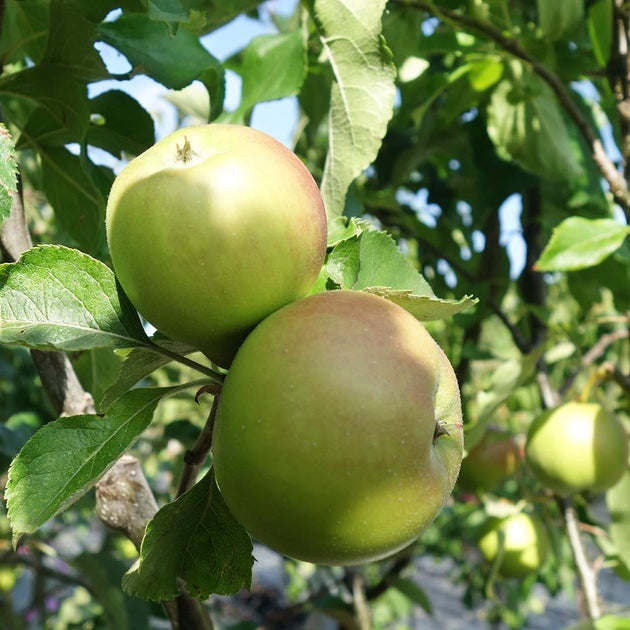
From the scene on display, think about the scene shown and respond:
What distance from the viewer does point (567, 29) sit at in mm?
1369

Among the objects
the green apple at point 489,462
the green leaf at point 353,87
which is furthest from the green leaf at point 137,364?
the green apple at point 489,462

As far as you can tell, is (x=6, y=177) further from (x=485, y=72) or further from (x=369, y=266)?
(x=485, y=72)

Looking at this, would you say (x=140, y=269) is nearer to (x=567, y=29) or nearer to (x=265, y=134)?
(x=265, y=134)

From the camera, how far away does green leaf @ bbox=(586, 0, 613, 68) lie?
48.7 inches

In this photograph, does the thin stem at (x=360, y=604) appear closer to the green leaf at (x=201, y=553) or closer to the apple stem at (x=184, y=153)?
the green leaf at (x=201, y=553)

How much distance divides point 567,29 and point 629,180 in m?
0.35

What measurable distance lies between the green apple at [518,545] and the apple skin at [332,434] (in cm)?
134

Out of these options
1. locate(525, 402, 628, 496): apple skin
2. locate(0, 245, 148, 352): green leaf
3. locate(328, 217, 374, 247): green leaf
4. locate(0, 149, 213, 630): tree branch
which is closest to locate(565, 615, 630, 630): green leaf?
locate(525, 402, 628, 496): apple skin

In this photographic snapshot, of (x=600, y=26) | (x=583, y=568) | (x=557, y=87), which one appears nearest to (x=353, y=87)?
(x=557, y=87)

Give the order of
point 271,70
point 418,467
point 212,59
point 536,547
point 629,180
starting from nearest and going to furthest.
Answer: point 418,467, point 212,59, point 271,70, point 629,180, point 536,547

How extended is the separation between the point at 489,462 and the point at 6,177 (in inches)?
64.9

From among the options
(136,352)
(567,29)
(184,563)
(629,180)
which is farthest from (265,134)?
(567,29)

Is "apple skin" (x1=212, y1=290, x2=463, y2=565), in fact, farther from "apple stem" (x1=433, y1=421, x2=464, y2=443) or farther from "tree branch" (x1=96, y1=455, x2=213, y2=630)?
"tree branch" (x1=96, y1=455, x2=213, y2=630)

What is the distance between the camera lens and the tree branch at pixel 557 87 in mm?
1120
